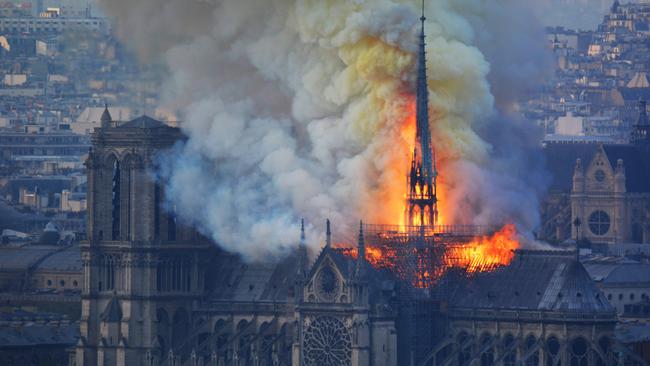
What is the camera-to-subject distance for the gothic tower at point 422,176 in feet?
590

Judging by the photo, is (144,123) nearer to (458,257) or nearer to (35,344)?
(35,344)

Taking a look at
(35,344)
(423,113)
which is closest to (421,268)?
(423,113)

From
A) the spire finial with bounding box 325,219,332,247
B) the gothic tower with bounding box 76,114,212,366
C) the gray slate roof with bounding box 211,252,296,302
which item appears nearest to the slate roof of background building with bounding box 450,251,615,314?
the spire finial with bounding box 325,219,332,247

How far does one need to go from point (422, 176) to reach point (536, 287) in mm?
6645

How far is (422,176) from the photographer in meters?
180

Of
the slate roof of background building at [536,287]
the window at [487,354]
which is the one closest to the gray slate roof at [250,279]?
the slate roof of background building at [536,287]

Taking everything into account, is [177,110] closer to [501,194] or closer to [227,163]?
[227,163]

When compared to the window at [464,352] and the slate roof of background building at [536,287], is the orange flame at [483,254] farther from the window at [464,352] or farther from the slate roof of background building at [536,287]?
the window at [464,352]

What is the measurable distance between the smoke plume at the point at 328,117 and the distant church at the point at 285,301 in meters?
1.33

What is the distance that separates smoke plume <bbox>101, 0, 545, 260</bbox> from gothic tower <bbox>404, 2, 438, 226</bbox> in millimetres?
1161

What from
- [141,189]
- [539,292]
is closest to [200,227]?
[141,189]

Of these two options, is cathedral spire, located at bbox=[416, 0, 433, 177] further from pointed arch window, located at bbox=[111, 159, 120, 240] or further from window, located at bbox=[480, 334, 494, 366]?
pointed arch window, located at bbox=[111, 159, 120, 240]

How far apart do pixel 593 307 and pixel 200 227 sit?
21.8 metres

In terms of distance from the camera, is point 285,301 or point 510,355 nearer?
point 510,355
